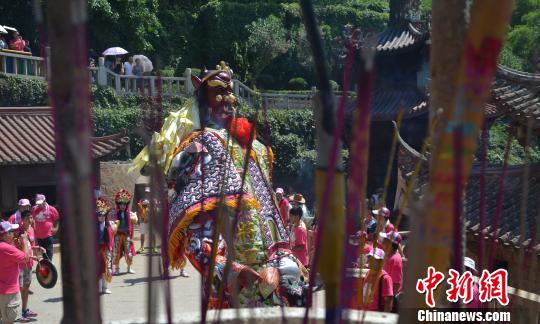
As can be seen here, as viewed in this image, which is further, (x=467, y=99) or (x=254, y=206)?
(x=254, y=206)

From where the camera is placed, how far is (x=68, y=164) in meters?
0.98

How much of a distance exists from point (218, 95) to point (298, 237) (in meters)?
2.37

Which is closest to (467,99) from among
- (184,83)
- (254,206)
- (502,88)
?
(254,206)

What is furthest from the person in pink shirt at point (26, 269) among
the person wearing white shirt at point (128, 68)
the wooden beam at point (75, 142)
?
the person wearing white shirt at point (128, 68)

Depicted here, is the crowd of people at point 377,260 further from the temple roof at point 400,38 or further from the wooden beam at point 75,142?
the temple roof at point 400,38

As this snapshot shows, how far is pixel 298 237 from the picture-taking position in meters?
7.09

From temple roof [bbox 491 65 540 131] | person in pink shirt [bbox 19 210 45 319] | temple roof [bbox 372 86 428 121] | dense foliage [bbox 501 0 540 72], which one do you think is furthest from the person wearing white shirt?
temple roof [bbox 491 65 540 131]

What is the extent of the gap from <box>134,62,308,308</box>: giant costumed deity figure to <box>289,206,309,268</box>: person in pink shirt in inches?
72.8

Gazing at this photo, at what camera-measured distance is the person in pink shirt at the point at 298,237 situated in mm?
6789

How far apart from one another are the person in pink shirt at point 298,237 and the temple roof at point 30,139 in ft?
17.0

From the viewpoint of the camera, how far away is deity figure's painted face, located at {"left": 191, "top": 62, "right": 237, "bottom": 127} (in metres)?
5.09

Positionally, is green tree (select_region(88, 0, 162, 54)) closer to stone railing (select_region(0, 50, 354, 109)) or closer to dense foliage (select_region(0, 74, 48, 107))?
stone railing (select_region(0, 50, 354, 109))

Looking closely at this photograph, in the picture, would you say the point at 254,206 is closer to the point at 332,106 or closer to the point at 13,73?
the point at 332,106

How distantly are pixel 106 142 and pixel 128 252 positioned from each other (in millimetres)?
3368
